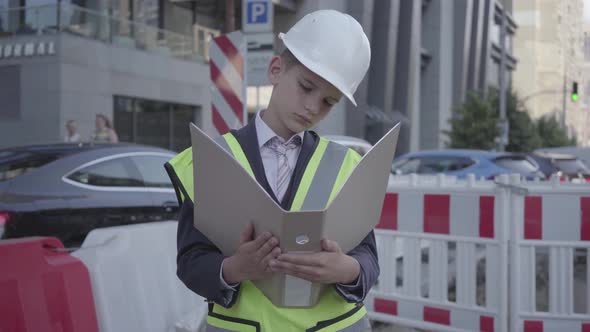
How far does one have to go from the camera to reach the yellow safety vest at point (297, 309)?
163cm

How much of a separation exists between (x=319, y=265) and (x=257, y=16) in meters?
6.02

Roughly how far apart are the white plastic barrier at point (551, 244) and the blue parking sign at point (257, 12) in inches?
142

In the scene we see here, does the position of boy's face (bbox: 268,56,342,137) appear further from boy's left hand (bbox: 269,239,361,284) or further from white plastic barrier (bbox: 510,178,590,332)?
white plastic barrier (bbox: 510,178,590,332)

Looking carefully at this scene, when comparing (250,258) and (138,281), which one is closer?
(250,258)

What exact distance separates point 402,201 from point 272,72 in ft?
11.5

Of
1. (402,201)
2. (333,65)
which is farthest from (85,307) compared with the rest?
(402,201)

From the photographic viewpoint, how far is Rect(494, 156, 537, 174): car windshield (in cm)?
1233

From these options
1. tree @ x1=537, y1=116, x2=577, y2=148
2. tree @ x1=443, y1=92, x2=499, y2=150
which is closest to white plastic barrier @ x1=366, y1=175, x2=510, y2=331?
tree @ x1=443, y1=92, x2=499, y2=150

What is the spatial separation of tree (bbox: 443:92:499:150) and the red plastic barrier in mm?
28870

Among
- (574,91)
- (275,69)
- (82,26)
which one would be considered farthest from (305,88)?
(574,91)

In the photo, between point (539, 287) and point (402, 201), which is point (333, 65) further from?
point (539, 287)

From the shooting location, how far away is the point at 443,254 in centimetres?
498

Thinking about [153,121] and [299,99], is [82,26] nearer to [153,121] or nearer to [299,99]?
[153,121]

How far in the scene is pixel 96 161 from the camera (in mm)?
5801
